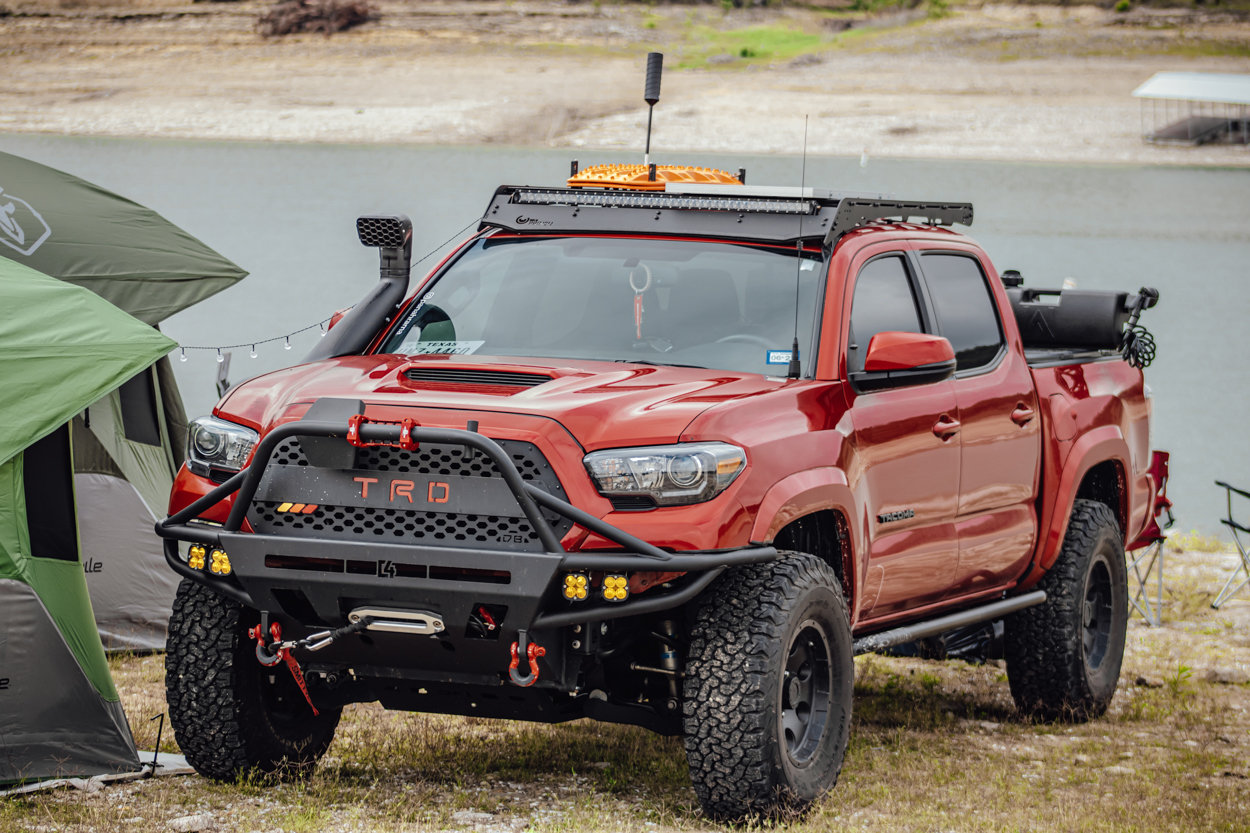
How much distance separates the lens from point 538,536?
4.41m

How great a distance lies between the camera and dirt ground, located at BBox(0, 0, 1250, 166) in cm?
4159

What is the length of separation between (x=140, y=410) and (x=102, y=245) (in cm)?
103

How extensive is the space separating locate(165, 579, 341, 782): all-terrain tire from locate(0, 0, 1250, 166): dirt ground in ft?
107

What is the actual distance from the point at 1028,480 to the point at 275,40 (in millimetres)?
49746

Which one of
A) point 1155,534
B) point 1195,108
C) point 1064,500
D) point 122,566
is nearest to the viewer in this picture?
point 1064,500

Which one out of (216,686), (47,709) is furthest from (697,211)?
(47,709)

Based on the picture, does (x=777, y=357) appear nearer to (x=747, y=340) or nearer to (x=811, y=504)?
(x=747, y=340)

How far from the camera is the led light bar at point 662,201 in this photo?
5777 mm

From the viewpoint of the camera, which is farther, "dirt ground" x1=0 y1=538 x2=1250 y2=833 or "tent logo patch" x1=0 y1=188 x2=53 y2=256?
"tent logo patch" x1=0 y1=188 x2=53 y2=256

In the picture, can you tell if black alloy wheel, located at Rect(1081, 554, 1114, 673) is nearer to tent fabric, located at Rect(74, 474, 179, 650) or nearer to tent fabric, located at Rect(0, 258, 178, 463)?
tent fabric, located at Rect(0, 258, 178, 463)

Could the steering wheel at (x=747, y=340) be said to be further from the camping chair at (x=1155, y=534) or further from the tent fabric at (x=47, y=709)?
the camping chair at (x=1155, y=534)

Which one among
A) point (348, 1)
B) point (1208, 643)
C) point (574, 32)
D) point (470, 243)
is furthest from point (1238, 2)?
point (470, 243)

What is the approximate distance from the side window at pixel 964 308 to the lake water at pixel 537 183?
68.0ft

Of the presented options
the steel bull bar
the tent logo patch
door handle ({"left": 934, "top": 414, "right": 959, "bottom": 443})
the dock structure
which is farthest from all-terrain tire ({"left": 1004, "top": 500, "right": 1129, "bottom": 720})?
the dock structure
